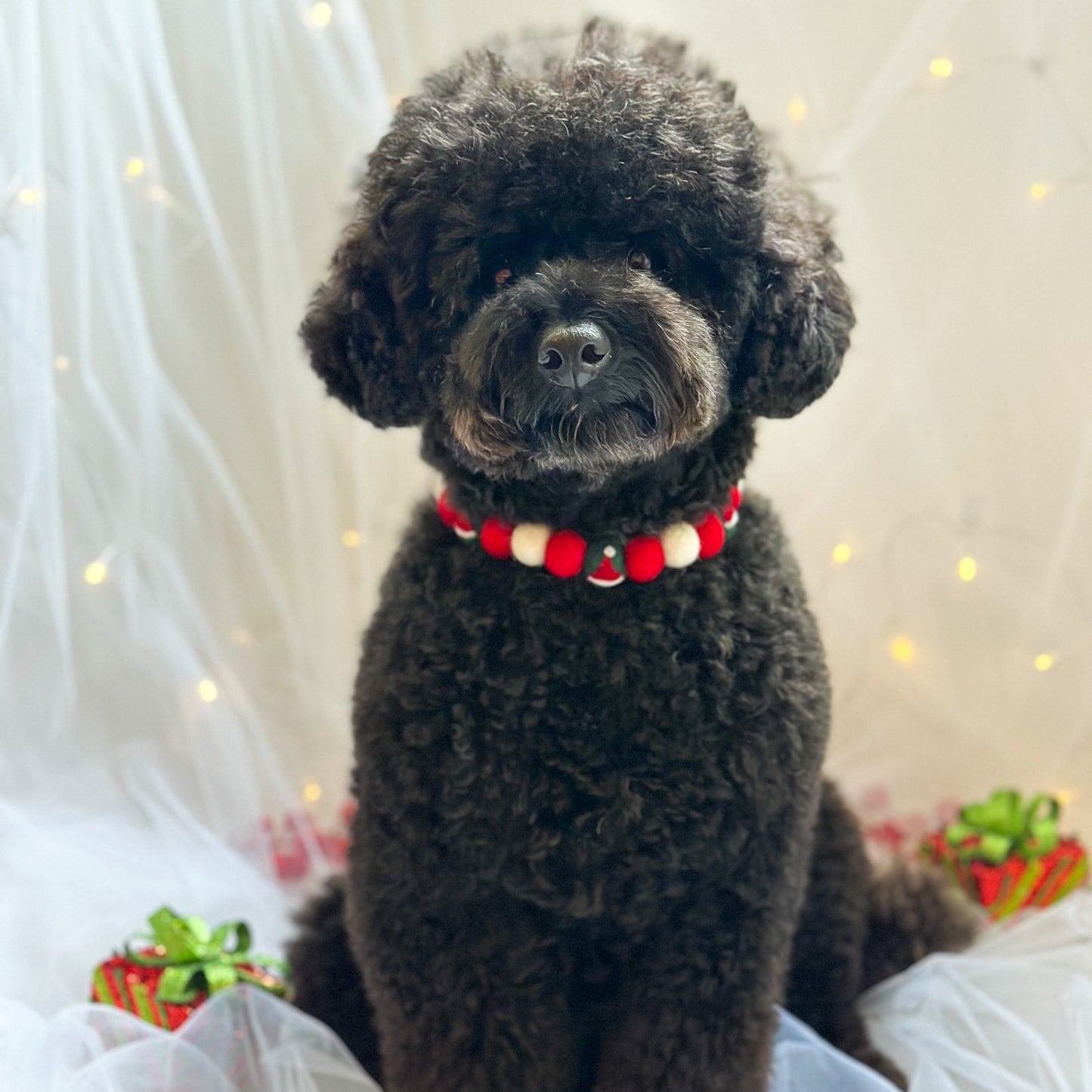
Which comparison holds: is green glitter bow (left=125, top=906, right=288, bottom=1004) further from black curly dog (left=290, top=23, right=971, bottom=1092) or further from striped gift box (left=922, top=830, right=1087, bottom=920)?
striped gift box (left=922, top=830, right=1087, bottom=920)

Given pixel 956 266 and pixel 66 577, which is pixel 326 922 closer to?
pixel 66 577

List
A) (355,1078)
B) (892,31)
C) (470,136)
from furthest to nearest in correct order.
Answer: (892,31) < (355,1078) < (470,136)

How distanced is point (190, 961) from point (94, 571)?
53cm

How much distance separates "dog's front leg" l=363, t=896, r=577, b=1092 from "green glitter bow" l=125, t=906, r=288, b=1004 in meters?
0.26

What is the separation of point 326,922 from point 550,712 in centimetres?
49

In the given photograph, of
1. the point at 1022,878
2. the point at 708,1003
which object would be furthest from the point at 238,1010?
the point at 1022,878

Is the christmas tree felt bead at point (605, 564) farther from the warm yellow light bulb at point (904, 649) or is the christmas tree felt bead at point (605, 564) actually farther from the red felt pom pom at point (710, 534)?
the warm yellow light bulb at point (904, 649)

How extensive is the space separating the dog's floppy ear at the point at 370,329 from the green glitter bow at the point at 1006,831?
992 millimetres

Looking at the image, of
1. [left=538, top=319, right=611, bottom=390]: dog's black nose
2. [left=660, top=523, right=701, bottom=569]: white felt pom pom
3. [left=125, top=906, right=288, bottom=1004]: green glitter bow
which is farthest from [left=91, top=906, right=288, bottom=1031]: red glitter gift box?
[left=538, top=319, right=611, bottom=390]: dog's black nose

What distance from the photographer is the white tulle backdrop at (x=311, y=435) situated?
4.93 ft

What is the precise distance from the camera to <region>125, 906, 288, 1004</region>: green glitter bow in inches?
53.6

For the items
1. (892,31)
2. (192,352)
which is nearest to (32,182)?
(192,352)

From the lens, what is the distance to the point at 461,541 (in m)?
1.17

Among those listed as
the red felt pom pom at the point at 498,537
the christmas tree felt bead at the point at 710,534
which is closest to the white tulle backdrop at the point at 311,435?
the red felt pom pom at the point at 498,537
